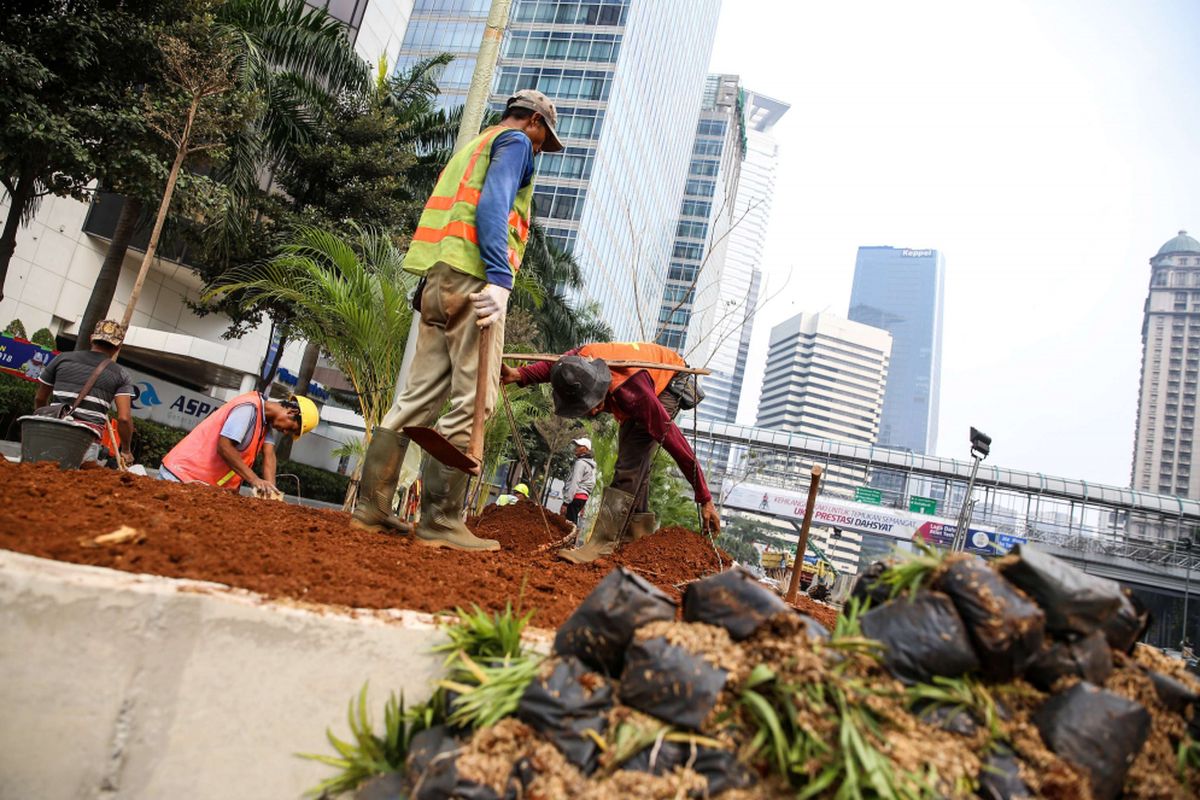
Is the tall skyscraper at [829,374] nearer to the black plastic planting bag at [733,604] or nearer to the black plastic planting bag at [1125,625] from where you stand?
the black plastic planting bag at [1125,625]

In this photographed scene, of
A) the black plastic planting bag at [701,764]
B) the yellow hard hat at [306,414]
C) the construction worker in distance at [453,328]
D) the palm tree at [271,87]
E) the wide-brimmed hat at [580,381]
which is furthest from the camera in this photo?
the palm tree at [271,87]

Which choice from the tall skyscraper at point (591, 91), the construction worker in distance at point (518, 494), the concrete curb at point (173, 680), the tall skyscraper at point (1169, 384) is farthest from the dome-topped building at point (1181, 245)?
the concrete curb at point (173, 680)

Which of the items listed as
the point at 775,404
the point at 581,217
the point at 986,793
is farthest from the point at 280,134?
the point at 775,404

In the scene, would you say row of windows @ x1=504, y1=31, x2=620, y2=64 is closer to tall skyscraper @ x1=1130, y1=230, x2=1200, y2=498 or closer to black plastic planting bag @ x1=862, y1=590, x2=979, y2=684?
black plastic planting bag @ x1=862, y1=590, x2=979, y2=684

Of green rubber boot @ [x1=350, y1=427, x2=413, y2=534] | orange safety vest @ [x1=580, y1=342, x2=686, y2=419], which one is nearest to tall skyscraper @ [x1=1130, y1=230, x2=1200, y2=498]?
orange safety vest @ [x1=580, y1=342, x2=686, y2=419]

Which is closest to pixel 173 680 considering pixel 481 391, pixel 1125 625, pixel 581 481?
pixel 481 391

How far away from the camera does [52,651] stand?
176 cm

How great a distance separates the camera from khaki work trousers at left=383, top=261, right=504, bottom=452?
11.0 feet

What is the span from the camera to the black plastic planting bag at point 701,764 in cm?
161

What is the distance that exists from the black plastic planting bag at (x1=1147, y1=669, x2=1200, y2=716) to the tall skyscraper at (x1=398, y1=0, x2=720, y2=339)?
37.8 m

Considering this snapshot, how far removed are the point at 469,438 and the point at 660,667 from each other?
1841 mm

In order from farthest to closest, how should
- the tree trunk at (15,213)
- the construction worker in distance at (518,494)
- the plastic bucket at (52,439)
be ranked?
1. the construction worker in distance at (518,494)
2. the tree trunk at (15,213)
3. the plastic bucket at (52,439)

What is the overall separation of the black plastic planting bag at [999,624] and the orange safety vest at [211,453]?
172 inches

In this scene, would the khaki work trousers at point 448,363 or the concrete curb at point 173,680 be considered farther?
the khaki work trousers at point 448,363
